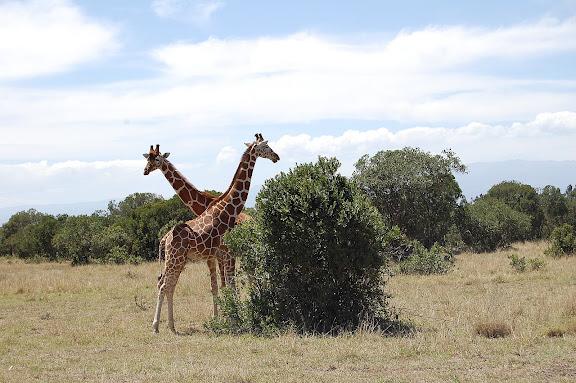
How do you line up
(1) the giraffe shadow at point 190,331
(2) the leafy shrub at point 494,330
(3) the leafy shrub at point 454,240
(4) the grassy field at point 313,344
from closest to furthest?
(4) the grassy field at point 313,344 → (2) the leafy shrub at point 494,330 → (1) the giraffe shadow at point 190,331 → (3) the leafy shrub at point 454,240

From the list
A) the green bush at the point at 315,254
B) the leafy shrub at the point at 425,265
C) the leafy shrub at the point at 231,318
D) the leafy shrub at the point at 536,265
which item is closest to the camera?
the green bush at the point at 315,254

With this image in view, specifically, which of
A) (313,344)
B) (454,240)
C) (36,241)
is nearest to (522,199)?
(454,240)

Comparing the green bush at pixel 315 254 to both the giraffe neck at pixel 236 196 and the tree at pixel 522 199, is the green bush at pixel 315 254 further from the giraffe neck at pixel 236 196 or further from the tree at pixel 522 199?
the tree at pixel 522 199

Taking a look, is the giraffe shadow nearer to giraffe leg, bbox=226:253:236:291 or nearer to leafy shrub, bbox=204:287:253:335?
leafy shrub, bbox=204:287:253:335

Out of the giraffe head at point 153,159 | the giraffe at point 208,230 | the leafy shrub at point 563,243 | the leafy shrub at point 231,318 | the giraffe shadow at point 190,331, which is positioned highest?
the giraffe head at point 153,159

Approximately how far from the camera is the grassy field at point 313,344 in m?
8.49

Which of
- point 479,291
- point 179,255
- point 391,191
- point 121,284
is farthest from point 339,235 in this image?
point 391,191

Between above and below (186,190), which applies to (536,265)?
below

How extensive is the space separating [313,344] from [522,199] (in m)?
39.5

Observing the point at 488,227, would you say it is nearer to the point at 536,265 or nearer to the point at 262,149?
the point at 536,265

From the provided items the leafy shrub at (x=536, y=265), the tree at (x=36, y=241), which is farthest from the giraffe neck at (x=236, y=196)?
the tree at (x=36, y=241)

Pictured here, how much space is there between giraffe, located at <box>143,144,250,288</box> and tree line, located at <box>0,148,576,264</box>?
10.2 m

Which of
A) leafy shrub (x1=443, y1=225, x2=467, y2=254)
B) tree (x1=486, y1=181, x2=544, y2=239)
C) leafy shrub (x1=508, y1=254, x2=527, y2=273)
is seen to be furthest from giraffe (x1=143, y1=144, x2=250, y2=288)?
tree (x1=486, y1=181, x2=544, y2=239)

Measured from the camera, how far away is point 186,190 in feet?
48.1
